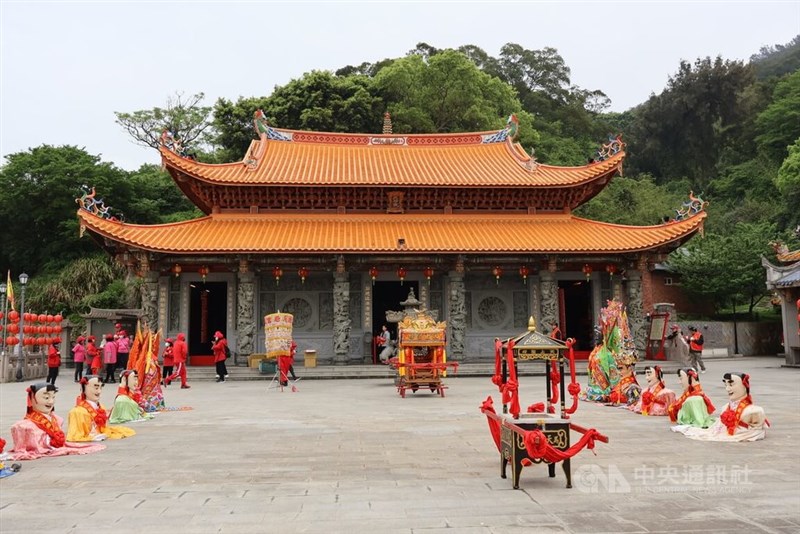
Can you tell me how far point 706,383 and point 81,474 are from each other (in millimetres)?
14658

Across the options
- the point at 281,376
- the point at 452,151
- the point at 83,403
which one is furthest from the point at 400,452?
the point at 452,151

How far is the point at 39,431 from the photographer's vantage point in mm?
7184

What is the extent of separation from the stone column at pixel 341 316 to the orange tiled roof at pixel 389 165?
3.44m

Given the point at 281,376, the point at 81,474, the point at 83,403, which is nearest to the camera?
the point at 81,474

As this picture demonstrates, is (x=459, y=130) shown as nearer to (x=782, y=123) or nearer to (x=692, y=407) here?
(x=782, y=123)

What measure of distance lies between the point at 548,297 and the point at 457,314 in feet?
10.6

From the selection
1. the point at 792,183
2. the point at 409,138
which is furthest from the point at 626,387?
the point at 792,183

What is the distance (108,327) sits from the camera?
78.5 ft

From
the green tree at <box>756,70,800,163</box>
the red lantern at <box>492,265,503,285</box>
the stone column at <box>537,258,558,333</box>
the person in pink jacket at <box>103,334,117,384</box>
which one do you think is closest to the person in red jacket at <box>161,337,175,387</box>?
the person in pink jacket at <box>103,334,117,384</box>

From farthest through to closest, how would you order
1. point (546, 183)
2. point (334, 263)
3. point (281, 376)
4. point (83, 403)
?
point (546, 183), point (334, 263), point (281, 376), point (83, 403)

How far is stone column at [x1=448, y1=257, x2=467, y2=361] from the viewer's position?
2009 centimetres

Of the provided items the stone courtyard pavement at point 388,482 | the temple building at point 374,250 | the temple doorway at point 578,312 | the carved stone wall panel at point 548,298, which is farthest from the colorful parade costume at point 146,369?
the temple doorway at point 578,312

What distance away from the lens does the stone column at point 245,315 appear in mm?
19297

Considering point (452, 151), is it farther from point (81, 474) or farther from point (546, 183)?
point (81, 474)
